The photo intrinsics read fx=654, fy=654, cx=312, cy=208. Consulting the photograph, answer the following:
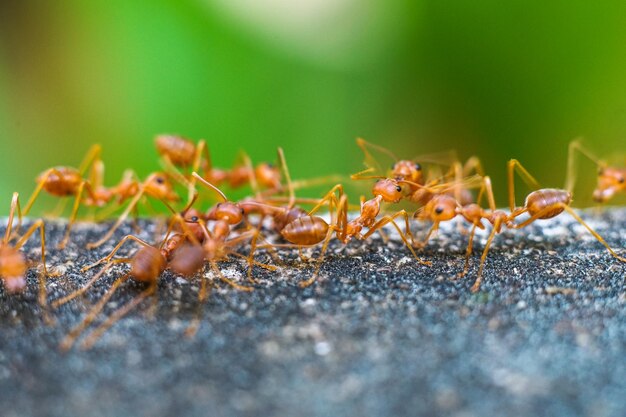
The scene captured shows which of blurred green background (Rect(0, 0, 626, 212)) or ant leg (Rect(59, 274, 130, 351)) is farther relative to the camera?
blurred green background (Rect(0, 0, 626, 212))

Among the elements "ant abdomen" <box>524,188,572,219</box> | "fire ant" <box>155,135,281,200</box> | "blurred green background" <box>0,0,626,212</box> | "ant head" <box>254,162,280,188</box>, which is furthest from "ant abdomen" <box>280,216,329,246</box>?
"blurred green background" <box>0,0,626,212</box>

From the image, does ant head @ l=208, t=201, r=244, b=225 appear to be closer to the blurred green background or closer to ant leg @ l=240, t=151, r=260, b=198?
ant leg @ l=240, t=151, r=260, b=198

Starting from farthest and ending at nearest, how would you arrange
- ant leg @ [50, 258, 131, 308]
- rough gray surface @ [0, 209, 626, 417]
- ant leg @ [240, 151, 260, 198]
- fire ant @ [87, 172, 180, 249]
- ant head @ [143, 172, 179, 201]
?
1. ant leg @ [240, 151, 260, 198]
2. ant head @ [143, 172, 179, 201]
3. fire ant @ [87, 172, 180, 249]
4. ant leg @ [50, 258, 131, 308]
5. rough gray surface @ [0, 209, 626, 417]

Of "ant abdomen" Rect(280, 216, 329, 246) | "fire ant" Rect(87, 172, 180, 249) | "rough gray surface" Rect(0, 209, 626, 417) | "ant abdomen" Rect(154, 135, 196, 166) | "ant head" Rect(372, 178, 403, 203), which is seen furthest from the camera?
"ant abdomen" Rect(154, 135, 196, 166)

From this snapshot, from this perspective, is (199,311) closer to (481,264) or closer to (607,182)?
(481,264)

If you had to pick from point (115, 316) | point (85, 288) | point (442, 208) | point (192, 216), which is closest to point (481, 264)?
point (442, 208)

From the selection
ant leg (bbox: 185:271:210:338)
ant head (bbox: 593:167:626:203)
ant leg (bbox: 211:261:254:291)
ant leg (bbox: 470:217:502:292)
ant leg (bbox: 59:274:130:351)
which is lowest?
ant head (bbox: 593:167:626:203)
